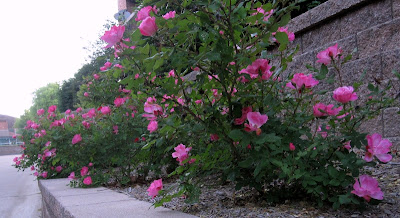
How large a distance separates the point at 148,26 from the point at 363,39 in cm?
233

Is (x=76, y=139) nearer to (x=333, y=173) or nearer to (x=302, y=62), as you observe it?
(x=302, y=62)

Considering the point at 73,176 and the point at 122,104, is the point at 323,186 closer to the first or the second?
the point at 122,104

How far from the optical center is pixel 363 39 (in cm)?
311

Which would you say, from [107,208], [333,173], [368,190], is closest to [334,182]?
[333,173]

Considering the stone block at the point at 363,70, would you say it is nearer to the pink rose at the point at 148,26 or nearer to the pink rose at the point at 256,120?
the pink rose at the point at 256,120

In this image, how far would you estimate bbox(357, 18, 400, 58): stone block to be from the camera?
2.86m

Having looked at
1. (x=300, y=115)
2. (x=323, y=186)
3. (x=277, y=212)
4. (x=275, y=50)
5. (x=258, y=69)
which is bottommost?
(x=277, y=212)

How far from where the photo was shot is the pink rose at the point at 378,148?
1662 mm

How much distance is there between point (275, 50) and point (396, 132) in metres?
1.70

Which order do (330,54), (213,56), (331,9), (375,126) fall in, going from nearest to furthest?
(213,56)
(330,54)
(375,126)
(331,9)

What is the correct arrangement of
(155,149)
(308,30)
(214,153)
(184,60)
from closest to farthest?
1. (184,60)
2. (214,153)
3. (155,149)
4. (308,30)

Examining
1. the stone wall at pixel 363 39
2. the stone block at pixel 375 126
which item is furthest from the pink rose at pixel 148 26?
the stone block at pixel 375 126

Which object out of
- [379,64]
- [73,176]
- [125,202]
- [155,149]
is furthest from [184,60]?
[73,176]

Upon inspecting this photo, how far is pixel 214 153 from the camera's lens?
6.66 feet
